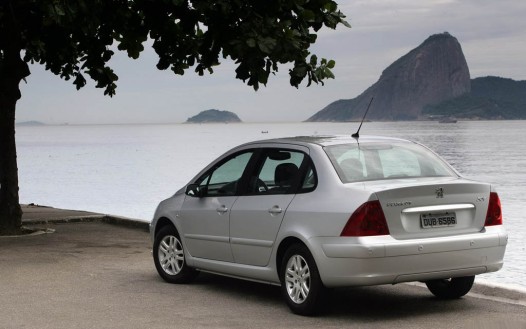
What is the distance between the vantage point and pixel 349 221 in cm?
833

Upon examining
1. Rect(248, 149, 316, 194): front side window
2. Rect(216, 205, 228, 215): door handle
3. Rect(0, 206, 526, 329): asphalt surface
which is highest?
Rect(248, 149, 316, 194): front side window

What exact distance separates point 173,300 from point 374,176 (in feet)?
8.00

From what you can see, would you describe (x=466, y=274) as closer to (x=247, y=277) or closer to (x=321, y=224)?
(x=321, y=224)

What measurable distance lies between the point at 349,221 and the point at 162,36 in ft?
29.0

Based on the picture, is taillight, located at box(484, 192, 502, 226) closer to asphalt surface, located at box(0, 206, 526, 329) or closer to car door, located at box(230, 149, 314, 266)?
asphalt surface, located at box(0, 206, 526, 329)

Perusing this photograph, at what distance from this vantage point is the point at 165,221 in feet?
36.6

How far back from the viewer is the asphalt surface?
859 cm

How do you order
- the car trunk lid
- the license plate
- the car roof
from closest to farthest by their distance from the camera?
1. the car trunk lid
2. the license plate
3. the car roof

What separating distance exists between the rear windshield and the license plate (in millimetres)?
513

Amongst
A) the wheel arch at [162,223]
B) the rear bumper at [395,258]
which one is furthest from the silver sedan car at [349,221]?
the wheel arch at [162,223]

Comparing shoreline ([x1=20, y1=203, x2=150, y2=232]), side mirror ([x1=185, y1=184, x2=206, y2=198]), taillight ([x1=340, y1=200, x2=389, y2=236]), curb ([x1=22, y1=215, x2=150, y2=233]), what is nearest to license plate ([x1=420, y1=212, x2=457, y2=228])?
taillight ([x1=340, y1=200, x2=389, y2=236])

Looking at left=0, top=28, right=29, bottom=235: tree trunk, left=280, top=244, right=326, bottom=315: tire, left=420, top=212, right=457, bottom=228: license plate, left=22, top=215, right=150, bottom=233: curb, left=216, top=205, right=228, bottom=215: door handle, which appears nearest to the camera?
left=420, top=212, right=457, bottom=228: license plate

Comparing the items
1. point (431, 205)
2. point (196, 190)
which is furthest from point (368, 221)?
point (196, 190)

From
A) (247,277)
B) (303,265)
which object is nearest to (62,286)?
(247,277)
